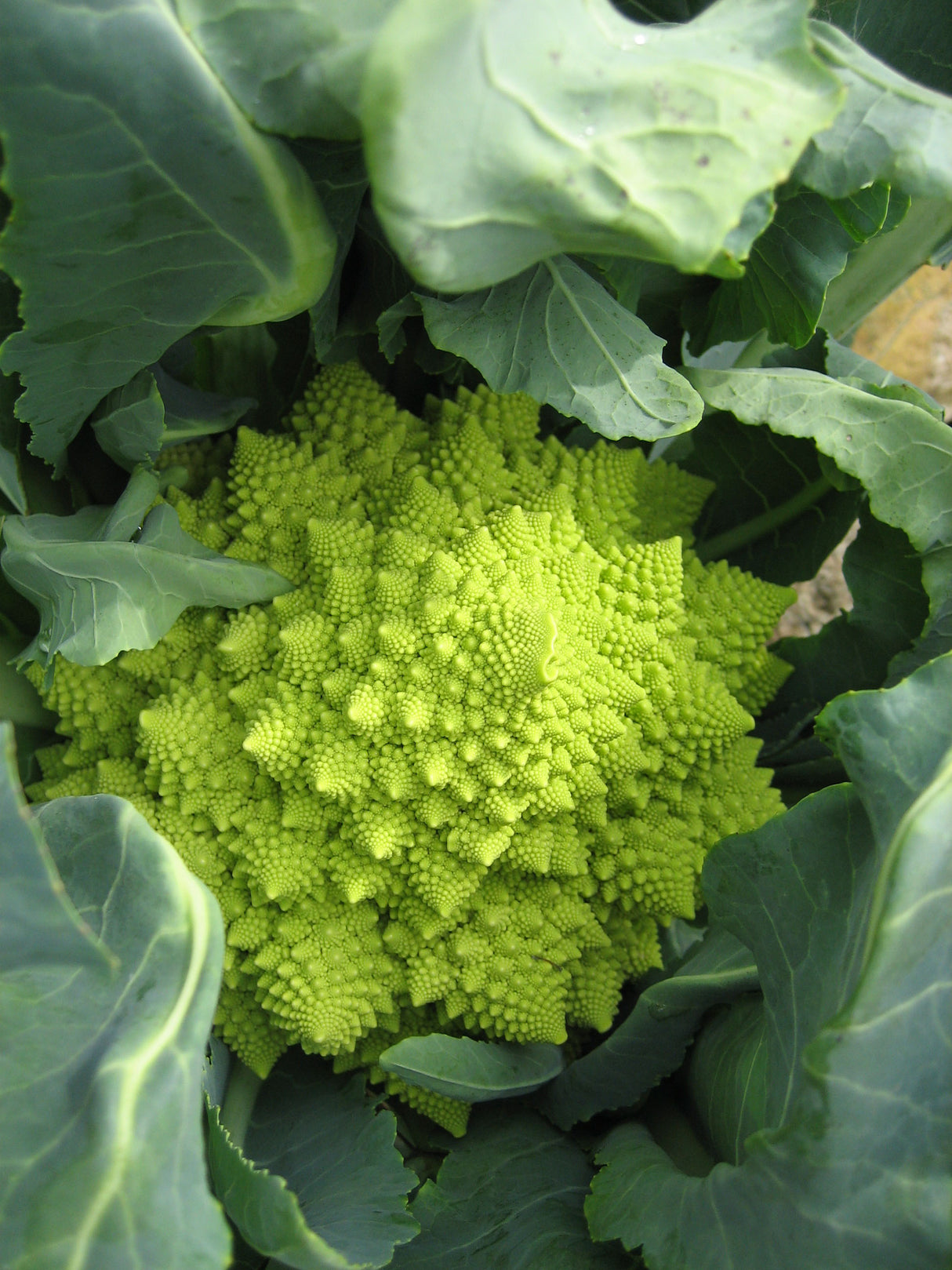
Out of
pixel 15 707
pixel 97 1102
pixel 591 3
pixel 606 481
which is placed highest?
Answer: pixel 591 3

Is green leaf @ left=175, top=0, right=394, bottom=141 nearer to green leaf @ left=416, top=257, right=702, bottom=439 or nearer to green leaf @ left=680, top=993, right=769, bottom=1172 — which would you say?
green leaf @ left=416, top=257, right=702, bottom=439

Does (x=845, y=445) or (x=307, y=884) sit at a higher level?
(x=845, y=445)

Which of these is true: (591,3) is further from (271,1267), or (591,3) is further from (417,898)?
(271,1267)

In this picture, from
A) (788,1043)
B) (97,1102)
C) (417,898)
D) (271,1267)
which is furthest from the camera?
(417,898)

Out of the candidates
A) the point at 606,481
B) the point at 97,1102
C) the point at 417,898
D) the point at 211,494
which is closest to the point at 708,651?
the point at 606,481

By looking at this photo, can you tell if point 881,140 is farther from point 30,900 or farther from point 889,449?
point 30,900

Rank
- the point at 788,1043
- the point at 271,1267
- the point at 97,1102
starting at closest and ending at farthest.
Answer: the point at 97,1102 < the point at 788,1043 < the point at 271,1267

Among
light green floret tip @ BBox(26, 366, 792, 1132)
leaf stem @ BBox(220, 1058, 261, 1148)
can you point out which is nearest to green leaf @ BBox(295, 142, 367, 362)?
light green floret tip @ BBox(26, 366, 792, 1132)
